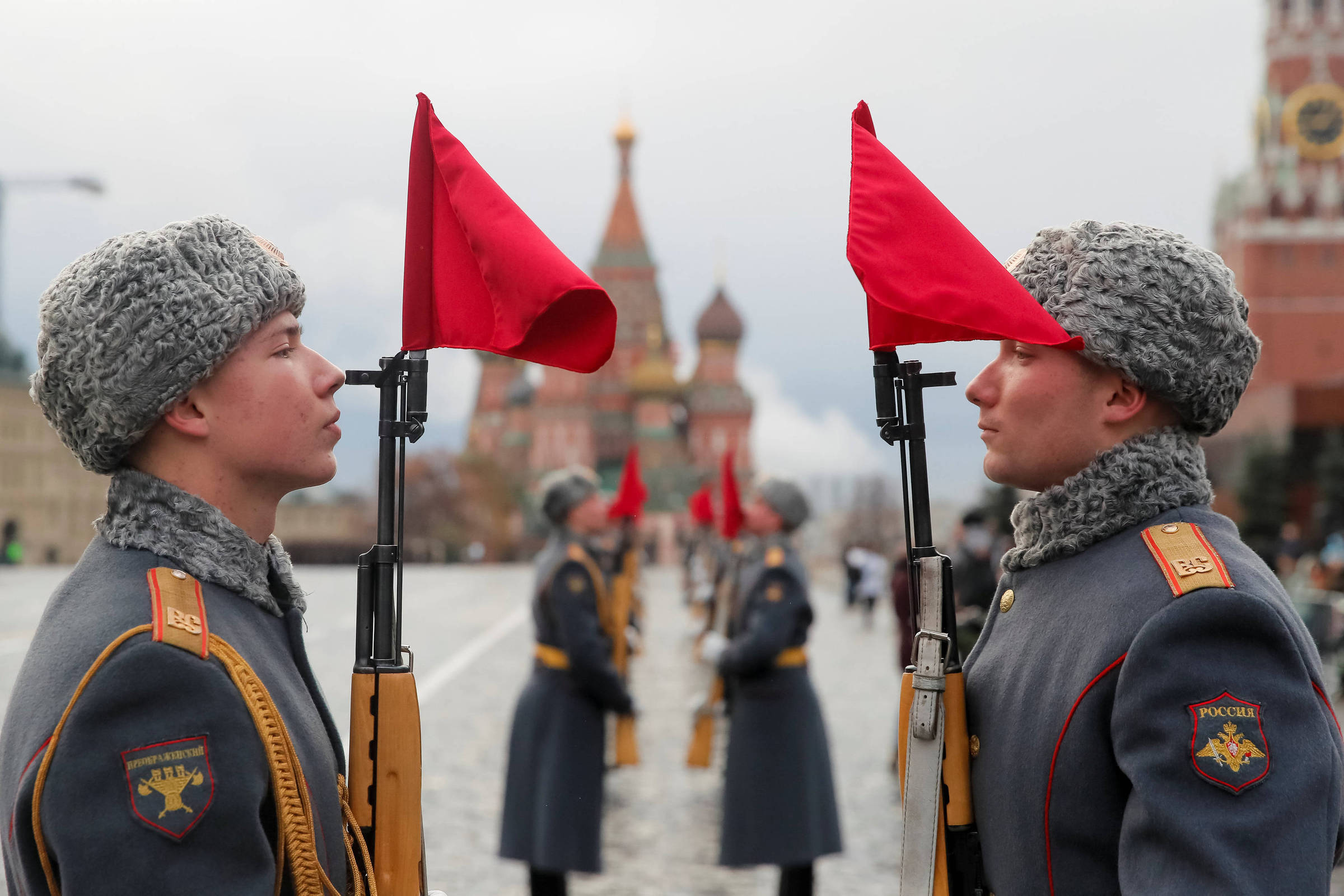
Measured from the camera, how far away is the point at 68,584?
6.70 ft

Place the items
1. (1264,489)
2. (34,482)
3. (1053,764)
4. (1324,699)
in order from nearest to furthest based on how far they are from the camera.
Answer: (1324,699)
(1053,764)
(1264,489)
(34,482)

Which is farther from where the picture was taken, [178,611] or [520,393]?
[520,393]

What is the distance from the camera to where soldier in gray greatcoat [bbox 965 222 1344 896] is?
5.90 ft

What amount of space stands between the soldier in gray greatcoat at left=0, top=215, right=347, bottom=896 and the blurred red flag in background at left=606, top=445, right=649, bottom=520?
8.99 meters

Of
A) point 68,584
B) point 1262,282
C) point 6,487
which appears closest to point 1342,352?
point 1262,282

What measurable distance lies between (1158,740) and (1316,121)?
6511 cm

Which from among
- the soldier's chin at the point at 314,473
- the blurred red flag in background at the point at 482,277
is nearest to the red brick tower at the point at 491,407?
the blurred red flag in background at the point at 482,277

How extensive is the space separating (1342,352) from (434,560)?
4221 cm

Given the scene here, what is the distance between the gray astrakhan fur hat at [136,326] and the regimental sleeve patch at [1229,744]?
1493 mm

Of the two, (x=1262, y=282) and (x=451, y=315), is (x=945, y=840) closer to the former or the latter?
(x=451, y=315)

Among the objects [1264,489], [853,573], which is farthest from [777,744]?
[1264,489]

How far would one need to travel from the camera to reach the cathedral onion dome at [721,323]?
242ft

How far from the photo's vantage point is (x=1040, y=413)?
2193 millimetres

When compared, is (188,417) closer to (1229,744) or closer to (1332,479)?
(1229,744)
